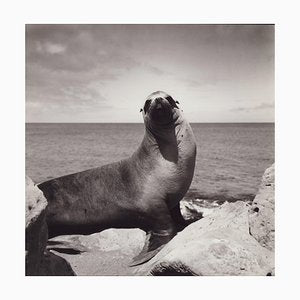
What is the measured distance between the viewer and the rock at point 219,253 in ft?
14.4

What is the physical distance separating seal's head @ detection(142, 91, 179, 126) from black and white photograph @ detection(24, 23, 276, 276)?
0.05 ft

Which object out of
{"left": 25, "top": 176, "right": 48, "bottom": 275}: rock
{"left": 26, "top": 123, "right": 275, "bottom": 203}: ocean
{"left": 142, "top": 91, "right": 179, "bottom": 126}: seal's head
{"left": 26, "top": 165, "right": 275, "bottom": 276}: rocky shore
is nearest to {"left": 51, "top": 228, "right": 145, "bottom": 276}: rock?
{"left": 26, "top": 165, "right": 275, "bottom": 276}: rocky shore

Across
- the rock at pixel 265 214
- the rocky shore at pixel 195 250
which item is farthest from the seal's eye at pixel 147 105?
the rock at pixel 265 214

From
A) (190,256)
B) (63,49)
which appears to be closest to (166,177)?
(190,256)

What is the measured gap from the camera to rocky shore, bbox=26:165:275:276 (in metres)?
4.41

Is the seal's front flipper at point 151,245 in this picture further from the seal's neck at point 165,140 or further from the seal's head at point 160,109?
the seal's head at point 160,109

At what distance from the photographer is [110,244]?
589 cm

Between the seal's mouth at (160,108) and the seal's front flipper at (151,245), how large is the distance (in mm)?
1493

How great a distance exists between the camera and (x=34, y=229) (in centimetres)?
456

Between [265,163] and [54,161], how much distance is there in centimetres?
340

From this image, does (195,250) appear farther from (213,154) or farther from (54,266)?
(213,154)

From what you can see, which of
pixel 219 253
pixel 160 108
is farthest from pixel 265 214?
pixel 160 108
